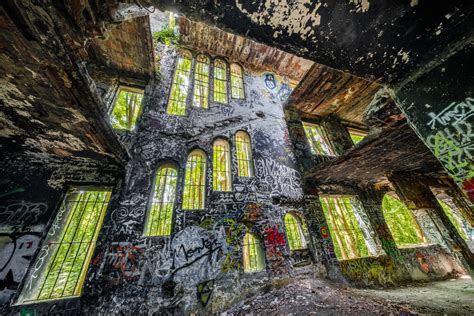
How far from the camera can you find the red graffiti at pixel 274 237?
5.12m

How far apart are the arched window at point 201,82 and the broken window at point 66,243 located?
4.20 metres

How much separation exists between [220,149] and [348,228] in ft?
18.1

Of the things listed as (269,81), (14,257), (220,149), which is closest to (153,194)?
(14,257)

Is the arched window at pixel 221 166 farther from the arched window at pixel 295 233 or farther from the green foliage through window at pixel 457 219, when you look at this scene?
the green foliage through window at pixel 457 219

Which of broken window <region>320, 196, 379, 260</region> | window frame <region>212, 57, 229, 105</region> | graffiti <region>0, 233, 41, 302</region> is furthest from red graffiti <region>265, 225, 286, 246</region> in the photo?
graffiti <region>0, 233, 41, 302</region>

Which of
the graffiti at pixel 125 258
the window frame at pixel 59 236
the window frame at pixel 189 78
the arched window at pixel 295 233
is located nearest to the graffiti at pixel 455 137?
the arched window at pixel 295 233

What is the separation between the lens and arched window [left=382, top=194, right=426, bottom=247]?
686cm

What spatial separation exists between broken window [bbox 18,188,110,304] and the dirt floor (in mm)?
3531

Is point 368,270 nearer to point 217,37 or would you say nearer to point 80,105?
point 80,105

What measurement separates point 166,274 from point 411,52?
5383 mm

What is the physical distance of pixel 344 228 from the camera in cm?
634

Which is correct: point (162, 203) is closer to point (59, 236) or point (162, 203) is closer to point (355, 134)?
point (59, 236)

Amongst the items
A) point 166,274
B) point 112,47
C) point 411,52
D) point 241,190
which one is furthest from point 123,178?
point 411,52

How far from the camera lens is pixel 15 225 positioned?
11.4 feet
